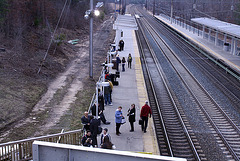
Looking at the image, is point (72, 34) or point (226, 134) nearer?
point (226, 134)

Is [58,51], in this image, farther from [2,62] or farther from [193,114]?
[193,114]

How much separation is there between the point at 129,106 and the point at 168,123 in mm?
2507

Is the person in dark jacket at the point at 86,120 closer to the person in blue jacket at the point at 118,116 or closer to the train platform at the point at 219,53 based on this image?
the person in blue jacket at the point at 118,116

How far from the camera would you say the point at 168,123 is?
48.0ft

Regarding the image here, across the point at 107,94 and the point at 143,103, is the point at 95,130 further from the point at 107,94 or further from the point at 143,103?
the point at 143,103

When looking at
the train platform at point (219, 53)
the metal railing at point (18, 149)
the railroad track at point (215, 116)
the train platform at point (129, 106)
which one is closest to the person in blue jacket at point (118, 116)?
the train platform at point (129, 106)

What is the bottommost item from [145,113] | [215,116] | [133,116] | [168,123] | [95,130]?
[168,123]

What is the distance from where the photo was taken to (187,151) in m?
11.6

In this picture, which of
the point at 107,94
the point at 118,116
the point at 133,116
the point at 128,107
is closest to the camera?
the point at 118,116

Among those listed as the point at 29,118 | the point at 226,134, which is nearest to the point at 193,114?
the point at 226,134

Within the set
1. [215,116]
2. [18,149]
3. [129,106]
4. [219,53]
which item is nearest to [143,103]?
[129,106]

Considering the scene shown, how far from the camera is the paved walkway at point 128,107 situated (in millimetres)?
11781

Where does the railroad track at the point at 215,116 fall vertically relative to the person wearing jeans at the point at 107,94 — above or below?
below

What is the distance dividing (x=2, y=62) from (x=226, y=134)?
1454 centimetres
